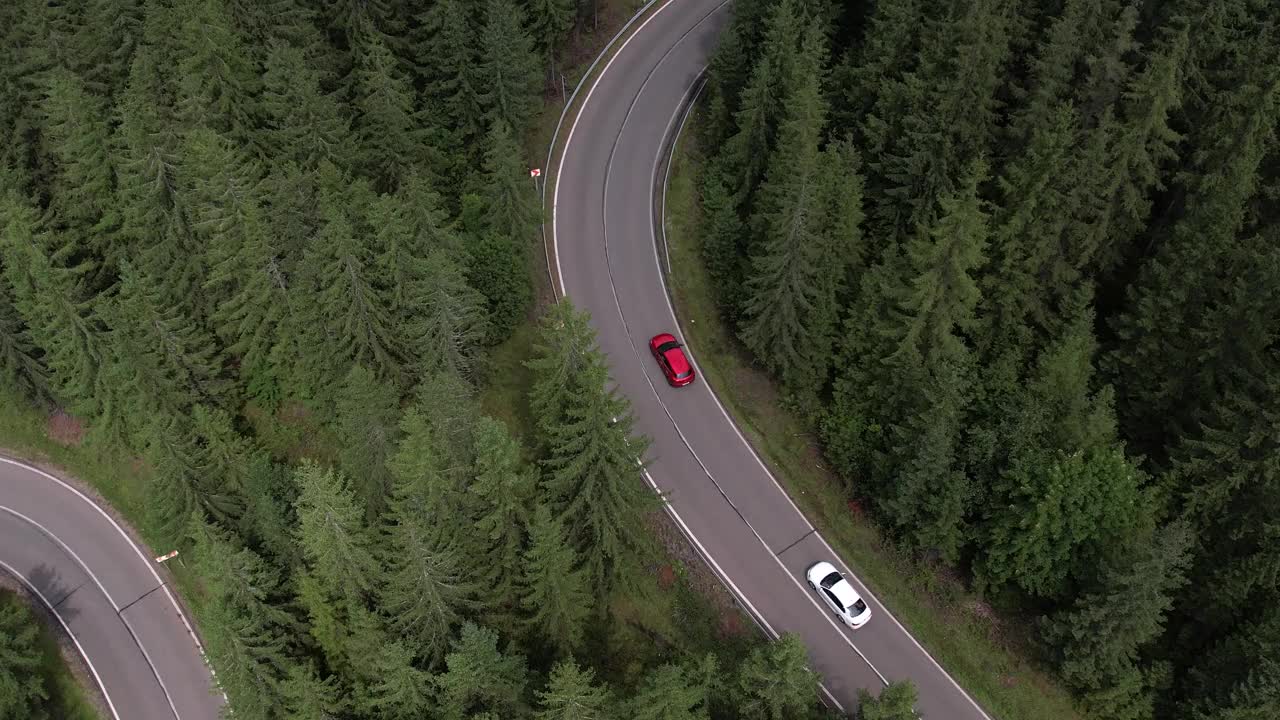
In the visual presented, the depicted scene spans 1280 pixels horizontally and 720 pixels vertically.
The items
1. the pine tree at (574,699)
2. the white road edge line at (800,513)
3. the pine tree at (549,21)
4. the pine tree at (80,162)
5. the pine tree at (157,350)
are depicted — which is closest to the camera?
the pine tree at (574,699)

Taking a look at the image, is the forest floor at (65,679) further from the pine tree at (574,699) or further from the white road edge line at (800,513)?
the white road edge line at (800,513)

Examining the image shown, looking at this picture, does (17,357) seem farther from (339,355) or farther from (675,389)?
(675,389)

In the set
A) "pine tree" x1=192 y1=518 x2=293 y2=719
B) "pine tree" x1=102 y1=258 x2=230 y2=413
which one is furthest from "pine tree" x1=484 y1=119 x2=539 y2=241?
"pine tree" x1=192 y1=518 x2=293 y2=719

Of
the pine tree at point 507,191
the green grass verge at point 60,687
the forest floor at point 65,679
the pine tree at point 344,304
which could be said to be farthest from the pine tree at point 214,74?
the forest floor at point 65,679

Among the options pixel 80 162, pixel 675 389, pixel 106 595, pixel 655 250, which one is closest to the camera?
pixel 80 162

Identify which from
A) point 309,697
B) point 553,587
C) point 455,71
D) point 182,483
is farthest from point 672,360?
point 182,483

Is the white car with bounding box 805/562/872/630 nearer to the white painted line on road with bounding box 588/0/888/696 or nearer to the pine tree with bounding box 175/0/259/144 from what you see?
the white painted line on road with bounding box 588/0/888/696

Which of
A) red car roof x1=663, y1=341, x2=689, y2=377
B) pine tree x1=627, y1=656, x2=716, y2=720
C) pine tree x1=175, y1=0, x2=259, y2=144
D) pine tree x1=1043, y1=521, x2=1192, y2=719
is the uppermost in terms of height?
pine tree x1=175, y1=0, x2=259, y2=144
